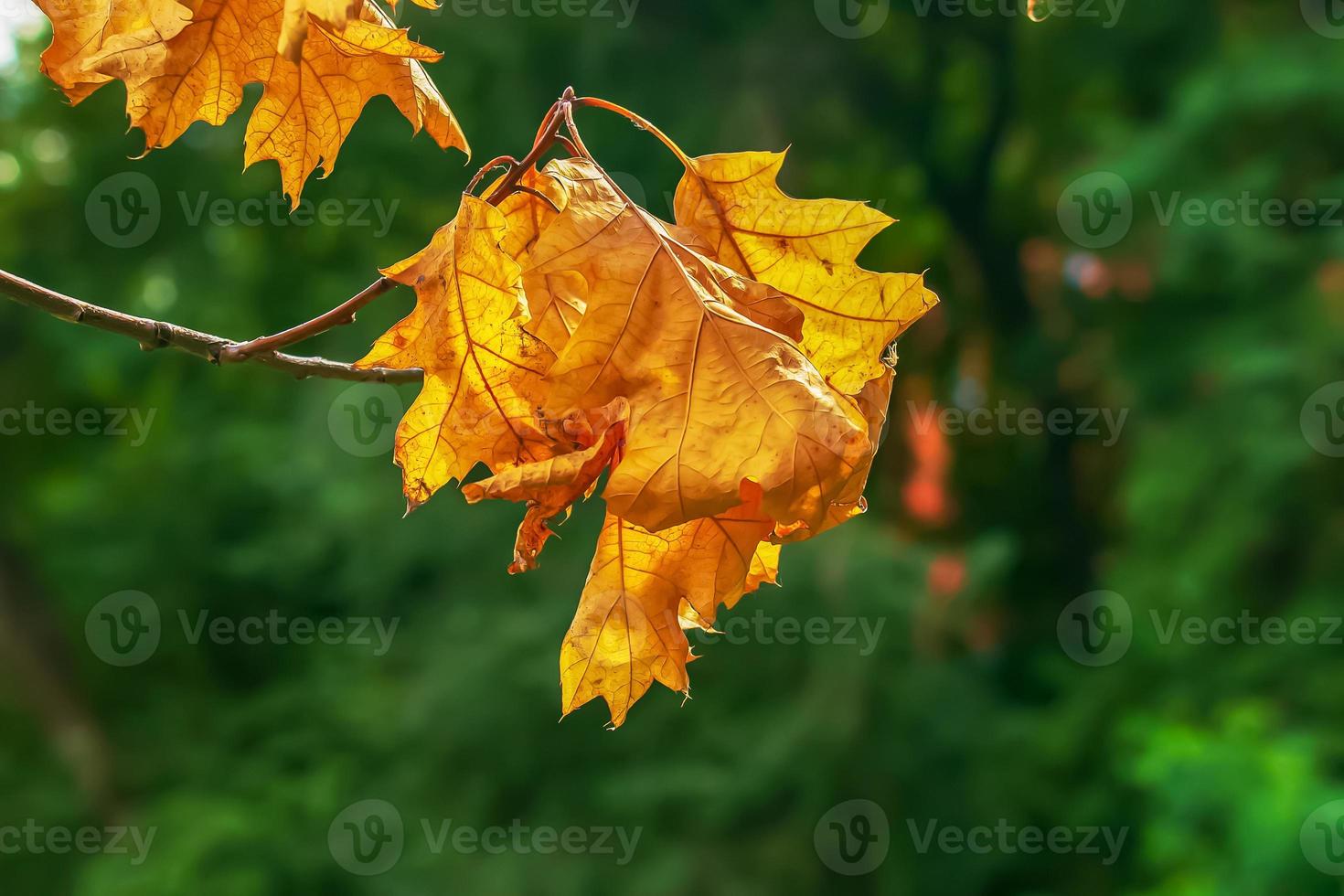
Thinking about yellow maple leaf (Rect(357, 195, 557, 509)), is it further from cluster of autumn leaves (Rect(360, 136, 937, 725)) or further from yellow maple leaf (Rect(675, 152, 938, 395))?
yellow maple leaf (Rect(675, 152, 938, 395))

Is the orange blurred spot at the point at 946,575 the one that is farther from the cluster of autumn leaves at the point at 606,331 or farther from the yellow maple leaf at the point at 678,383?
the yellow maple leaf at the point at 678,383

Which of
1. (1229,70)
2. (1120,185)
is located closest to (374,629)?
(1120,185)

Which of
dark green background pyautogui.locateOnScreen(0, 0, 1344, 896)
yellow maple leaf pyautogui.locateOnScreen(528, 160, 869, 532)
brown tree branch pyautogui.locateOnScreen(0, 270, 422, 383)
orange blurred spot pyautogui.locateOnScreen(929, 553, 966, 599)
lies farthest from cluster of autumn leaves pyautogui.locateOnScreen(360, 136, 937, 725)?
orange blurred spot pyautogui.locateOnScreen(929, 553, 966, 599)

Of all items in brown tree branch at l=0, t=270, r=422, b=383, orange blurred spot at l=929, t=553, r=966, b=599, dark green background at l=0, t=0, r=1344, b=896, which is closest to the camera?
brown tree branch at l=0, t=270, r=422, b=383

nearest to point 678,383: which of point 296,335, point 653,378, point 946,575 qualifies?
point 653,378

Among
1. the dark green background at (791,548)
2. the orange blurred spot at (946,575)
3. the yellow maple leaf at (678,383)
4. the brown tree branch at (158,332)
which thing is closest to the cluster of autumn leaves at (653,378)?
the yellow maple leaf at (678,383)

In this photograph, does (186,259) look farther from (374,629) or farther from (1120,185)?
(1120,185)
